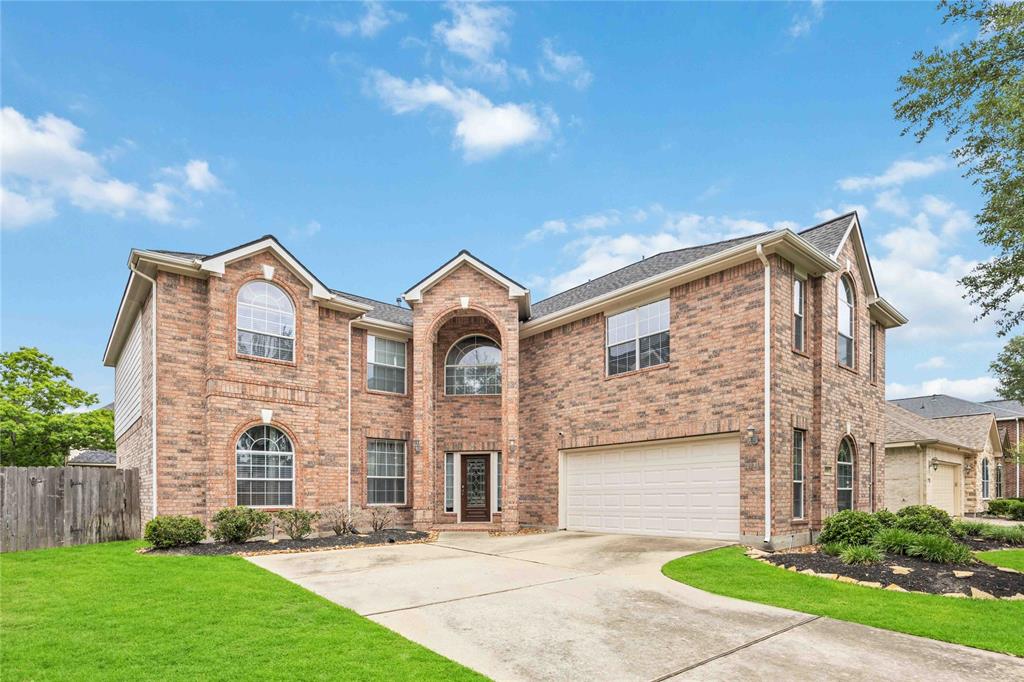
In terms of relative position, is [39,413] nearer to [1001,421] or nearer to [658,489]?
[658,489]

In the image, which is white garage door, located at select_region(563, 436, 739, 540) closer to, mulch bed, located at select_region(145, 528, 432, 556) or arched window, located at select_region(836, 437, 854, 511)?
arched window, located at select_region(836, 437, 854, 511)

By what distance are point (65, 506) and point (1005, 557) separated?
19.3 metres

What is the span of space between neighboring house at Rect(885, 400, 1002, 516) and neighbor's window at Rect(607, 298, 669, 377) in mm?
12286

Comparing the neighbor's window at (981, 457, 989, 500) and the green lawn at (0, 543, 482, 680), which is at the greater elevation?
the green lawn at (0, 543, 482, 680)

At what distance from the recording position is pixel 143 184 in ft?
59.2

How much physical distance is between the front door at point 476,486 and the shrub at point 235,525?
619 cm

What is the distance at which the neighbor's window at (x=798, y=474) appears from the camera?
1211cm

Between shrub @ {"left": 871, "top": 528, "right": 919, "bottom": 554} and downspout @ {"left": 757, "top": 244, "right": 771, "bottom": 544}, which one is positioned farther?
downspout @ {"left": 757, "top": 244, "right": 771, "bottom": 544}

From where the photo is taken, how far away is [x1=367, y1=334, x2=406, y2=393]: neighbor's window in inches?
671

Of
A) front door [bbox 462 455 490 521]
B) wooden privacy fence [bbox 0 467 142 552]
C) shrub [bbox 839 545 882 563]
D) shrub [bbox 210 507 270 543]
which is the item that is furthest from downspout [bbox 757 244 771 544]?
wooden privacy fence [bbox 0 467 142 552]

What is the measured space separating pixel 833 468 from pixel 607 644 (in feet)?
31.6

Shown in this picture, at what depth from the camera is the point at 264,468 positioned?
13883 millimetres

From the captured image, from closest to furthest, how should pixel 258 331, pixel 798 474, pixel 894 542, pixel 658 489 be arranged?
pixel 894 542 < pixel 798 474 < pixel 658 489 < pixel 258 331

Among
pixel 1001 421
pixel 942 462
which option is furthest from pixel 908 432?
pixel 1001 421
